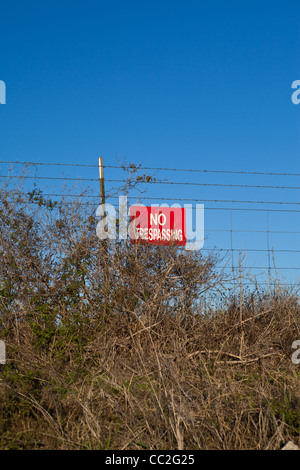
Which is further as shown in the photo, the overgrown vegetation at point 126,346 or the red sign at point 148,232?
the red sign at point 148,232

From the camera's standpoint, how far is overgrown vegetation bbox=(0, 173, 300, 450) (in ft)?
18.8

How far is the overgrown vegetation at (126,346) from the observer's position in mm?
5727

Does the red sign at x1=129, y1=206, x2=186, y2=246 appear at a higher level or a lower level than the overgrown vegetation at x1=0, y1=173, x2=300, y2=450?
higher

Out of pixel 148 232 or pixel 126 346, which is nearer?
pixel 126 346

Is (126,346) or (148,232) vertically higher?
(148,232)

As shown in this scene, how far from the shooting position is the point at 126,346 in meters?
9.13

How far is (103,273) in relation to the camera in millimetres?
9883

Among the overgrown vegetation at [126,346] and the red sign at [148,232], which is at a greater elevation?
the red sign at [148,232]

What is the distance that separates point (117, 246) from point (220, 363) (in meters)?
3.23

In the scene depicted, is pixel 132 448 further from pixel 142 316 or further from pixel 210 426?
pixel 142 316

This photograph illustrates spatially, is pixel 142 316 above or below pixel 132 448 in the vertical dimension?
above

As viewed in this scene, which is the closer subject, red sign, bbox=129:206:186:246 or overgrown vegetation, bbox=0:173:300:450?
overgrown vegetation, bbox=0:173:300:450
